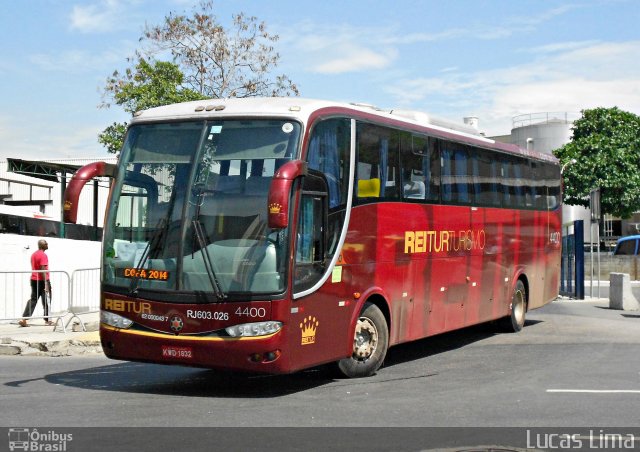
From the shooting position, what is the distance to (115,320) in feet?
34.2

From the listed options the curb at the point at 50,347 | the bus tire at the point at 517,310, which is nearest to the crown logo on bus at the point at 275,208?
the curb at the point at 50,347

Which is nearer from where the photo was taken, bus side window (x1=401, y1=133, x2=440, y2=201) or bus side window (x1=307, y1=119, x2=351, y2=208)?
bus side window (x1=307, y1=119, x2=351, y2=208)

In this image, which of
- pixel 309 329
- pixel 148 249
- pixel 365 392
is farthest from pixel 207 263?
pixel 365 392

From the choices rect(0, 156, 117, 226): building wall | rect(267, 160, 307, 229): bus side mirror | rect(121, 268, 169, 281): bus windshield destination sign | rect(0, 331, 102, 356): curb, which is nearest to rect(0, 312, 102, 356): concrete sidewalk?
rect(0, 331, 102, 356): curb

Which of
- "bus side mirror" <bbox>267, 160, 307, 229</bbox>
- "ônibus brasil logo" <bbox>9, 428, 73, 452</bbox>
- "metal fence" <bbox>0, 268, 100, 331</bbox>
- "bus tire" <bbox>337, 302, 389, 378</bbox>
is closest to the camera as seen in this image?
"ônibus brasil logo" <bbox>9, 428, 73, 452</bbox>

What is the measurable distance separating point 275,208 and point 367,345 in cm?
336

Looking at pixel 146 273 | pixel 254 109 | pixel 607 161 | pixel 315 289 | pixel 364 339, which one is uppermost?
pixel 607 161

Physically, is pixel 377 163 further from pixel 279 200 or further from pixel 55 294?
pixel 55 294

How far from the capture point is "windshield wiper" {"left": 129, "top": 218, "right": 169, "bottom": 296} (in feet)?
33.1

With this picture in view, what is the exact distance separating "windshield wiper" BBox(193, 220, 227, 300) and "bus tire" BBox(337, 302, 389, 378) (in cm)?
229

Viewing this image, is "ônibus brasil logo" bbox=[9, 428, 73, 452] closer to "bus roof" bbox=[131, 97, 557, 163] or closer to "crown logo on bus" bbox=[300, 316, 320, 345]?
"crown logo on bus" bbox=[300, 316, 320, 345]

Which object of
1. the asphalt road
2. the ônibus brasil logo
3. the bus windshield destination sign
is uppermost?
the bus windshield destination sign

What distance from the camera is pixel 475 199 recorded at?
50.1 ft

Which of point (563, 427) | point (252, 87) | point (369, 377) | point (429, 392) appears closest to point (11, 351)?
point (369, 377)
